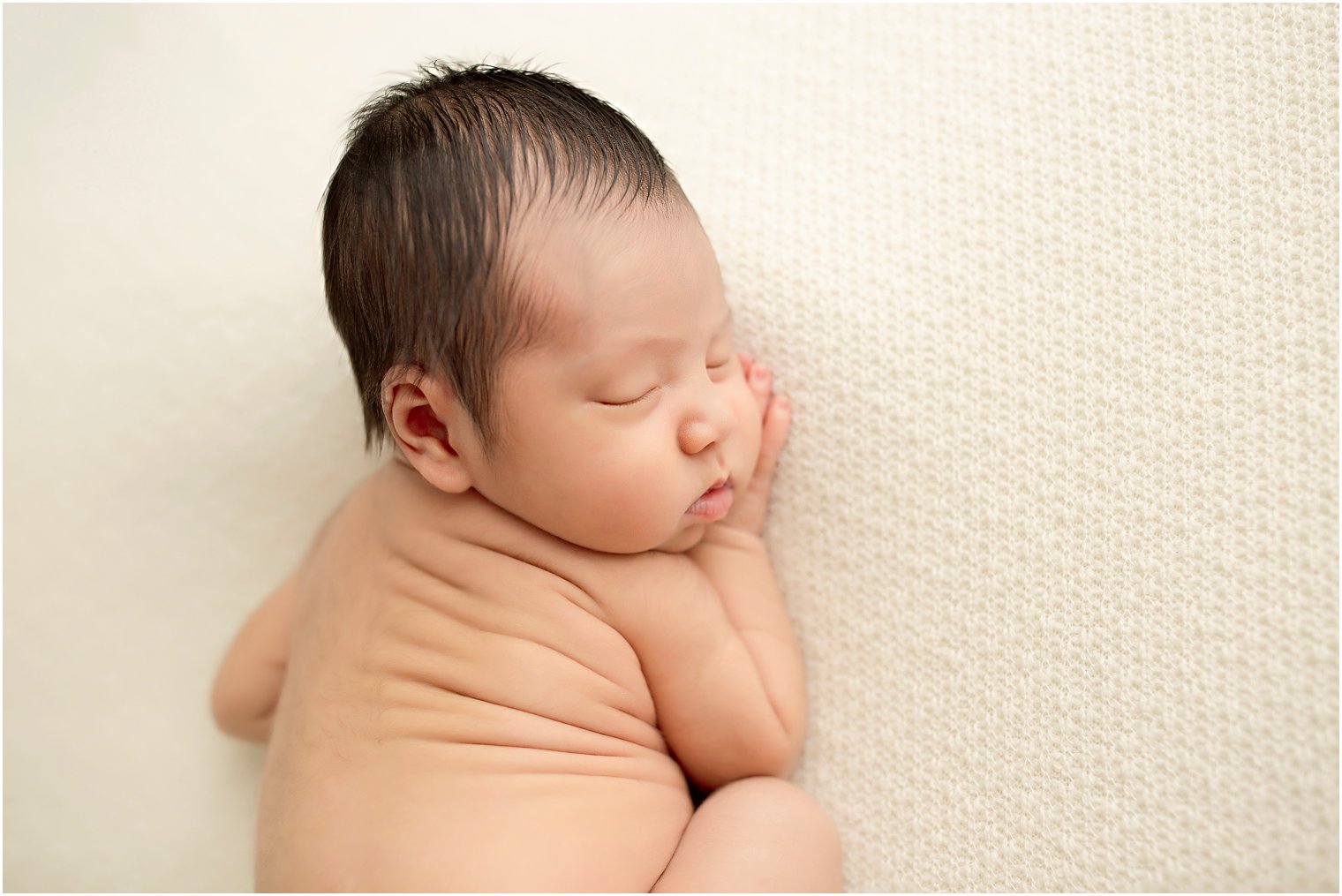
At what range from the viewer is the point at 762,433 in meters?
1.25

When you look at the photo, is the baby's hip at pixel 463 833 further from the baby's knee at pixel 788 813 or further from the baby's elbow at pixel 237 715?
the baby's elbow at pixel 237 715

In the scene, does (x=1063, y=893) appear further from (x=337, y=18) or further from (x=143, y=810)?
(x=337, y=18)

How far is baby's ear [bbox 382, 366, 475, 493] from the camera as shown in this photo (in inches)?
41.0

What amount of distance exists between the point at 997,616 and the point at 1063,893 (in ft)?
0.91

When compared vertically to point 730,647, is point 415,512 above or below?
above

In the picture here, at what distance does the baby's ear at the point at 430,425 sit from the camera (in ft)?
3.42

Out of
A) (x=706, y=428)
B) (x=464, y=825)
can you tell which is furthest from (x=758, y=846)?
(x=706, y=428)

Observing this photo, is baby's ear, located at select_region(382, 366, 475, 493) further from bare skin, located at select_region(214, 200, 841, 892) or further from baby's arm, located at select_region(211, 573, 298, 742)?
baby's arm, located at select_region(211, 573, 298, 742)

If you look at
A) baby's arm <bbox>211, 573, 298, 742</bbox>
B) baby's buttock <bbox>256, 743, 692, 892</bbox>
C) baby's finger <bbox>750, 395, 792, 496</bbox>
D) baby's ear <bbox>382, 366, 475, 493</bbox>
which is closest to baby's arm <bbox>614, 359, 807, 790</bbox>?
baby's finger <bbox>750, 395, 792, 496</bbox>

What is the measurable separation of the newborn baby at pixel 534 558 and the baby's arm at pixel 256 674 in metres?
0.13

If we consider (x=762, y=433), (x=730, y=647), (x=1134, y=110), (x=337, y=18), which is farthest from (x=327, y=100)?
(x=1134, y=110)

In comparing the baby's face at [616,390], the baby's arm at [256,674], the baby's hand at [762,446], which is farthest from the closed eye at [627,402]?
the baby's arm at [256,674]

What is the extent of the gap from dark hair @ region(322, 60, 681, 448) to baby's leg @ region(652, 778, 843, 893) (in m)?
0.48

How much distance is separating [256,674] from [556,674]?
0.49 m
